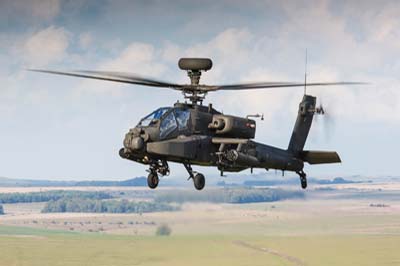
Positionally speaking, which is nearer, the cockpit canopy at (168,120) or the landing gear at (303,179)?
the cockpit canopy at (168,120)

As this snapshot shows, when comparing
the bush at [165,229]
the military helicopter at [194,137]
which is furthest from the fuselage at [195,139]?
the bush at [165,229]

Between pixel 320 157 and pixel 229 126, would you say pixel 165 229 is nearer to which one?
pixel 320 157

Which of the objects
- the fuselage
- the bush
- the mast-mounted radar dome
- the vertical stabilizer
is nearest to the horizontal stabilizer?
the vertical stabilizer

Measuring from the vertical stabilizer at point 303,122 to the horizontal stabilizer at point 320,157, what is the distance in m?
0.70

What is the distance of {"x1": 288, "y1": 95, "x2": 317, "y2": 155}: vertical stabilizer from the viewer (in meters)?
58.5

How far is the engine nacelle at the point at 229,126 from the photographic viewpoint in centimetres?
5119

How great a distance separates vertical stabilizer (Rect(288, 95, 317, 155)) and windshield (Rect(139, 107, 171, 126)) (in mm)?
11131

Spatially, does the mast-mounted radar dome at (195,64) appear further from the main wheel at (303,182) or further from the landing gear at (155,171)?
the main wheel at (303,182)

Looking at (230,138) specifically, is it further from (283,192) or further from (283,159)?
(283,192)

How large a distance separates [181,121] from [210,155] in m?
2.34

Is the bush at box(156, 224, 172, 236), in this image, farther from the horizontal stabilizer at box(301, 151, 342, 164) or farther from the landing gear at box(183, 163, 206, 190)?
the landing gear at box(183, 163, 206, 190)

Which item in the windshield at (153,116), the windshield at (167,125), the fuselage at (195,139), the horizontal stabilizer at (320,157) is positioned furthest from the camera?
the horizontal stabilizer at (320,157)

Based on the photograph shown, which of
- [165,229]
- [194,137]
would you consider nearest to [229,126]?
[194,137]

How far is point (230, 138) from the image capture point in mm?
51500
